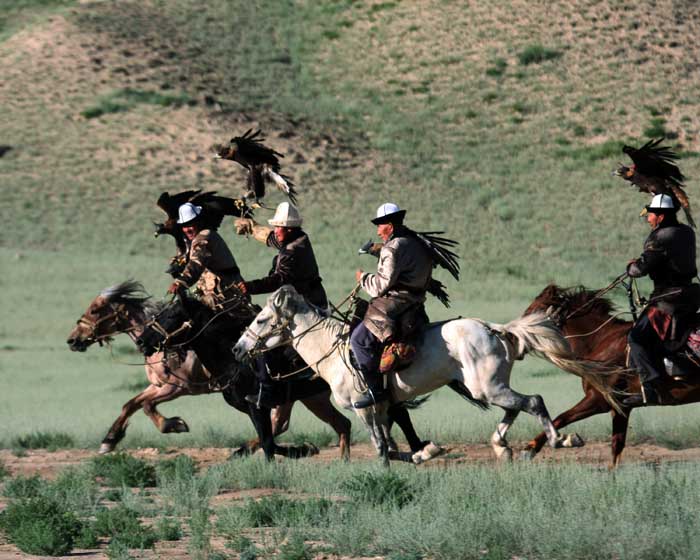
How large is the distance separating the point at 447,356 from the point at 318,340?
1.31 meters

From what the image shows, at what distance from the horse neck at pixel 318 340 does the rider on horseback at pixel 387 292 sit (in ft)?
1.24

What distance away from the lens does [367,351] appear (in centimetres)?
1227

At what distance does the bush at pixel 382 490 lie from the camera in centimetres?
1031

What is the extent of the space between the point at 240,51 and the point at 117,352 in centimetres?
3799

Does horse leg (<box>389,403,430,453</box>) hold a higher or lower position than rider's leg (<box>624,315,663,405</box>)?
lower

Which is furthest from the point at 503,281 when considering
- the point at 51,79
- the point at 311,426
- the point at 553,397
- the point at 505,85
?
the point at 51,79

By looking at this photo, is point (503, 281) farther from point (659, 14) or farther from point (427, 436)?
point (659, 14)

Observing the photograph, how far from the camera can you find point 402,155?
52938mm

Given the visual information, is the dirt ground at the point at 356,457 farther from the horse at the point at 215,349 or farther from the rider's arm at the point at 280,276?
the rider's arm at the point at 280,276

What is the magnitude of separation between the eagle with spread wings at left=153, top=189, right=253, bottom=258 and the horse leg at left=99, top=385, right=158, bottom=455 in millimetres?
1736

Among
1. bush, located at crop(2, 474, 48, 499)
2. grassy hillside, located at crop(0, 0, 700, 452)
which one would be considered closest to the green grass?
grassy hillside, located at crop(0, 0, 700, 452)

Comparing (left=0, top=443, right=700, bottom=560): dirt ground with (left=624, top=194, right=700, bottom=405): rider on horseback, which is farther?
(left=0, top=443, right=700, bottom=560): dirt ground

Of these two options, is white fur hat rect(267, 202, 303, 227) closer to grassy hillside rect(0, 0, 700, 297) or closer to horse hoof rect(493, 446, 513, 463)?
horse hoof rect(493, 446, 513, 463)

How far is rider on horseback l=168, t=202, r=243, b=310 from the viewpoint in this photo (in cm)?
1426
